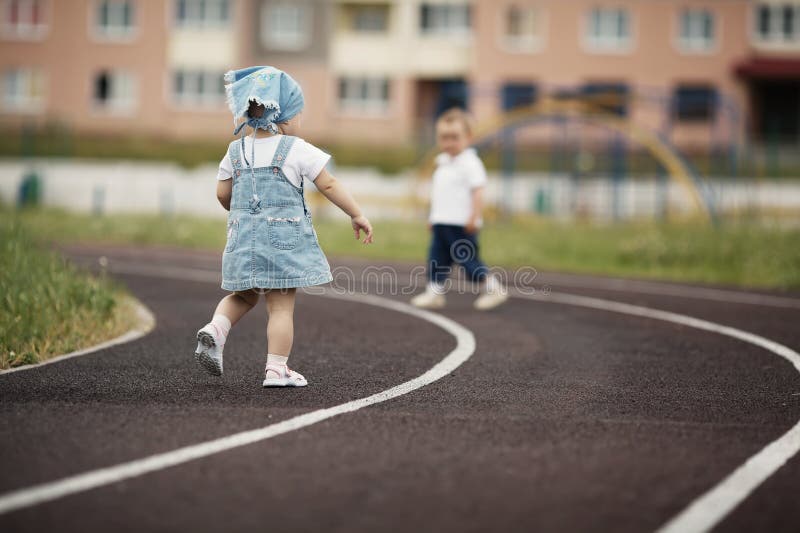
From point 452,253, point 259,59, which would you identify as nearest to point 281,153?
point 452,253

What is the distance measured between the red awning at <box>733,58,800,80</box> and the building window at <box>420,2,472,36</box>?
11.8m

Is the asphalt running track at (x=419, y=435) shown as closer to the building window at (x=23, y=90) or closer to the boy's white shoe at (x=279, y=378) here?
the boy's white shoe at (x=279, y=378)

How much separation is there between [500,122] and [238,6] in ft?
93.6

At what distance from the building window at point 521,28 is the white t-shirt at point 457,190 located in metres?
39.1

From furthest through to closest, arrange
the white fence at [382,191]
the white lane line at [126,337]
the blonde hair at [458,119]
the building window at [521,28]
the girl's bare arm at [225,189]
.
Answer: the building window at [521,28]
the white fence at [382,191]
the blonde hair at [458,119]
the white lane line at [126,337]
the girl's bare arm at [225,189]

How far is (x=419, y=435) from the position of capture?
17.1ft

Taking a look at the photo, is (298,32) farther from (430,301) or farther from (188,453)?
(188,453)

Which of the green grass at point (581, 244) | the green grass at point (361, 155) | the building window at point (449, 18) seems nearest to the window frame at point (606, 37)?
the building window at point (449, 18)

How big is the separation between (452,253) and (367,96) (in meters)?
41.2

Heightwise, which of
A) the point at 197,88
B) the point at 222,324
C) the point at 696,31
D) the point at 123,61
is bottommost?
the point at 222,324

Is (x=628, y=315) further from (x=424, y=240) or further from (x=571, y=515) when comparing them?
(x=424, y=240)

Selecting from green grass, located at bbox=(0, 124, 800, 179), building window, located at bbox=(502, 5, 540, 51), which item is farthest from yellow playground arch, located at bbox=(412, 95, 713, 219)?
building window, located at bbox=(502, 5, 540, 51)

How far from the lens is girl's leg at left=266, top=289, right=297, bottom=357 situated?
253 inches

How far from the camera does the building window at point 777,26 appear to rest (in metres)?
49.3
